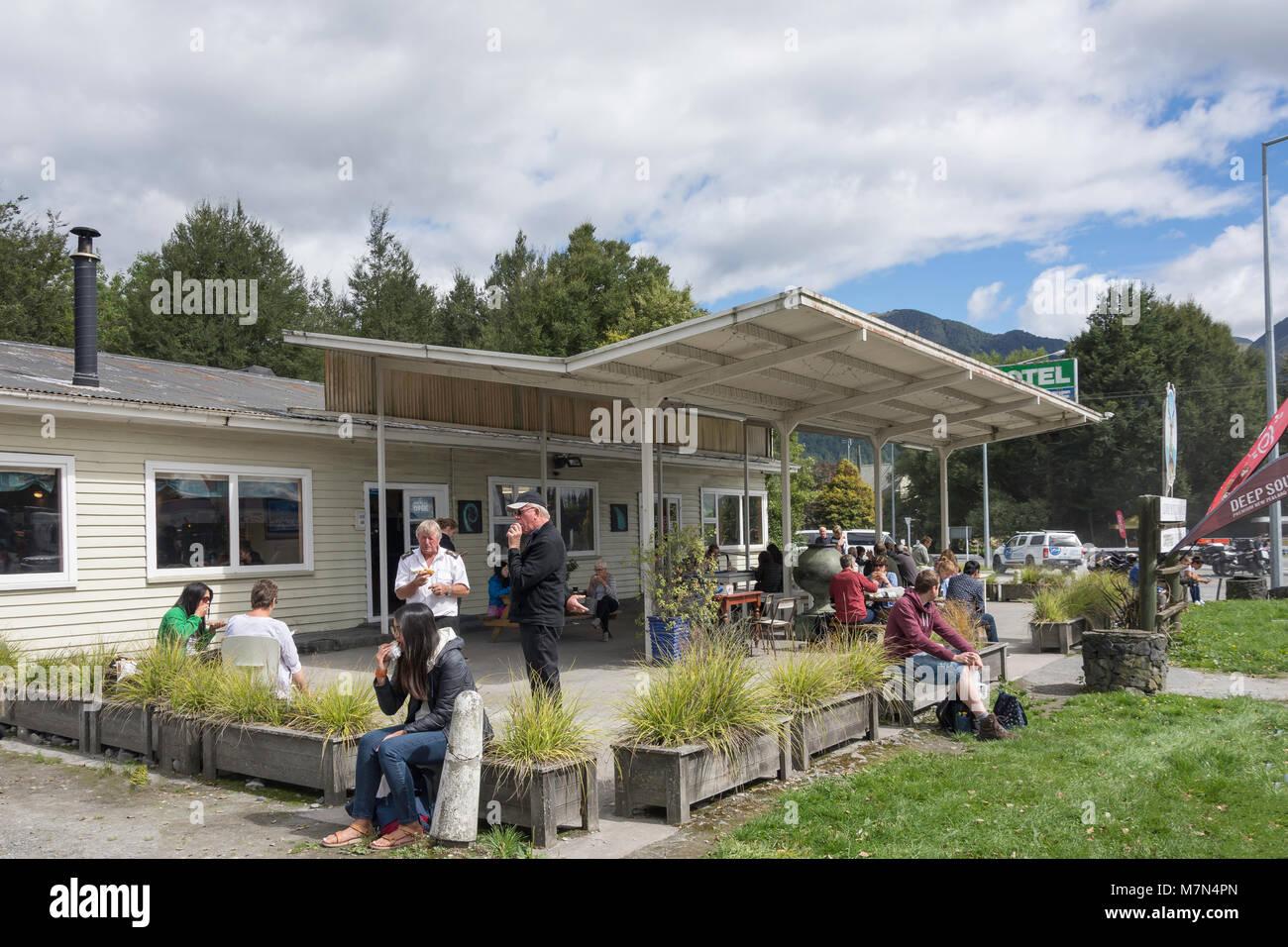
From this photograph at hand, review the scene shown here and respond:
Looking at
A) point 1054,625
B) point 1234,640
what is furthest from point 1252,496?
point 1234,640

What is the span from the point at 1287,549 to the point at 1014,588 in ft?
76.4

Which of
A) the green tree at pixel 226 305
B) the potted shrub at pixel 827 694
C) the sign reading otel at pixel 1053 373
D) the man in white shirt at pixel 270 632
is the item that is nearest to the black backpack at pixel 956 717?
the potted shrub at pixel 827 694

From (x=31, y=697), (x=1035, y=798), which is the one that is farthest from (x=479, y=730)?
(x=31, y=697)

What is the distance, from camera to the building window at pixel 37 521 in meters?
9.55

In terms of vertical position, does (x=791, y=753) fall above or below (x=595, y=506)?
below

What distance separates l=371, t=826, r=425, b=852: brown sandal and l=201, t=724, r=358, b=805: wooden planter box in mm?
987

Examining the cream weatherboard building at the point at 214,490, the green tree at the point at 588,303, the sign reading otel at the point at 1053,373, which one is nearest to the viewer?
the cream weatherboard building at the point at 214,490

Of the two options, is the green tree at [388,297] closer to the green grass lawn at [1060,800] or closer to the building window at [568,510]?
the building window at [568,510]

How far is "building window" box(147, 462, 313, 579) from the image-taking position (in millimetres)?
11047

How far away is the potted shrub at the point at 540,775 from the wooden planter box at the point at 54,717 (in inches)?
160

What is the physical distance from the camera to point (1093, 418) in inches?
696

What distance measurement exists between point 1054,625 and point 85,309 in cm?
1326

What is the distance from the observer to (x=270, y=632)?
656cm
